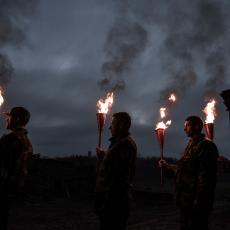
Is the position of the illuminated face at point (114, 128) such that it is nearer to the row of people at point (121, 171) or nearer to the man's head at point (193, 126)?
the row of people at point (121, 171)

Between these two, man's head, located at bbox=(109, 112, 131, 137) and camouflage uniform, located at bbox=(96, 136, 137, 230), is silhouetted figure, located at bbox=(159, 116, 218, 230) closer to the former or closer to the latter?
camouflage uniform, located at bbox=(96, 136, 137, 230)

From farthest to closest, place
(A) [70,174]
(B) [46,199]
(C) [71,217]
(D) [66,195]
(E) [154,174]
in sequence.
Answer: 1. (E) [154,174]
2. (A) [70,174]
3. (D) [66,195]
4. (B) [46,199]
5. (C) [71,217]

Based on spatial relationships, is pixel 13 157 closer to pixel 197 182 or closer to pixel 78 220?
pixel 197 182

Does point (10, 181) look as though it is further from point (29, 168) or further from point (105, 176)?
point (105, 176)

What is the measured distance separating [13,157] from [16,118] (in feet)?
2.05

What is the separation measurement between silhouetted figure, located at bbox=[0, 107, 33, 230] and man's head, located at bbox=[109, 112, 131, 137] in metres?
1.42

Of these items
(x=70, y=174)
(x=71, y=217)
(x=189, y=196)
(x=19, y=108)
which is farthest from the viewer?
(x=70, y=174)

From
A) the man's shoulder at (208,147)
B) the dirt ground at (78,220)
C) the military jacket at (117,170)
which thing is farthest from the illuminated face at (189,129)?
the dirt ground at (78,220)

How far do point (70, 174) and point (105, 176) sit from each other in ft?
68.1

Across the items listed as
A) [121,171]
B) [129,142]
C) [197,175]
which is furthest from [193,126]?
[121,171]

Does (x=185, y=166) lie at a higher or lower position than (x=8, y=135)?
lower

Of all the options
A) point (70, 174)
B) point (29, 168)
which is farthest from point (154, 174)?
point (29, 168)

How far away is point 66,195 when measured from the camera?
76.2 feet

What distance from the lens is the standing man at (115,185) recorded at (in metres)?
5.07
